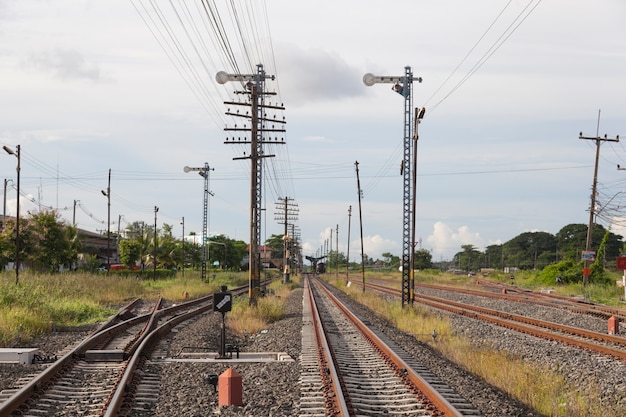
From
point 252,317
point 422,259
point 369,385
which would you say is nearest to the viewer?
point 369,385

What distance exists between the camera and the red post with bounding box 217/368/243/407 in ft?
31.2

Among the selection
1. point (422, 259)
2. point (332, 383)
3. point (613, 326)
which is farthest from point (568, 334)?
point (422, 259)

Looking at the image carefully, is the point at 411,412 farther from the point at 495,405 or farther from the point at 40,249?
the point at 40,249

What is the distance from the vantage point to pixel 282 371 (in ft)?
41.2

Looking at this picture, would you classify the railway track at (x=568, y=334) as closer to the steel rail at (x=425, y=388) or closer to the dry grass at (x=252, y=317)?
the steel rail at (x=425, y=388)

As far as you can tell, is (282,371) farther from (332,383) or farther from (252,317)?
(252,317)

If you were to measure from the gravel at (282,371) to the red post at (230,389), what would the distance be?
0.38 feet

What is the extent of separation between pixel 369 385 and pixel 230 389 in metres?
2.88

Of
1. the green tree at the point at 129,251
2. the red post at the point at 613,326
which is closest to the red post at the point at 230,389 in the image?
the red post at the point at 613,326

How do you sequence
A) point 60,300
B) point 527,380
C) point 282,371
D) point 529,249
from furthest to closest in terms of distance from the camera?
point 529,249, point 60,300, point 282,371, point 527,380

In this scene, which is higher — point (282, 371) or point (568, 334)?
point (282, 371)

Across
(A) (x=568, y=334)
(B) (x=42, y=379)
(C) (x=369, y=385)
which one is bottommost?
(A) (x=568, y=334)

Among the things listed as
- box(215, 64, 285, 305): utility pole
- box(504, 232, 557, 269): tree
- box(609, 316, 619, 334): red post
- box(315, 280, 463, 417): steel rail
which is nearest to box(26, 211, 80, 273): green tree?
box(215, 64, 285, 305): utility pole

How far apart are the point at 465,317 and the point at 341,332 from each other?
7.70m
